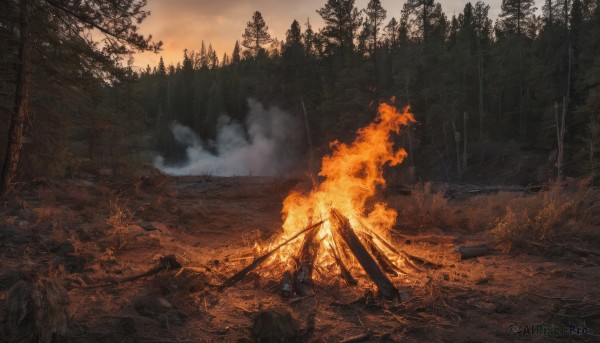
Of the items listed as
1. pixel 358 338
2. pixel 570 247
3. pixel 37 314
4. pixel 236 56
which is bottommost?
pixel 358 338

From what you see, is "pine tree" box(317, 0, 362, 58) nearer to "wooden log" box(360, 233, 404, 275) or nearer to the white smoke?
the white smoke

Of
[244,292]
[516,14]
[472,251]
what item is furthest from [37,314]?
[516,14]

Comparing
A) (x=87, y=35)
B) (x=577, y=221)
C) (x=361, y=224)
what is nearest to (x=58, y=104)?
(x=87, y=35)

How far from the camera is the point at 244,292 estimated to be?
5590 mm

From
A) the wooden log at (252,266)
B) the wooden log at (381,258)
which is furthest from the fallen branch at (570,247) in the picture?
the wooden log at (252,266)

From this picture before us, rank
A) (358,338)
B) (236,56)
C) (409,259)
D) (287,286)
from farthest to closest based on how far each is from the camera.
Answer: (236,56) < (409,259) < (287,286) < (358,338)

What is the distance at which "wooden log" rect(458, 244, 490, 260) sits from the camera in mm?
6945

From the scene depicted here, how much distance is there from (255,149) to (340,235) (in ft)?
112

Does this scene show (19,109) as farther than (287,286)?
Yes

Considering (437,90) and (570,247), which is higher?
(437,90)

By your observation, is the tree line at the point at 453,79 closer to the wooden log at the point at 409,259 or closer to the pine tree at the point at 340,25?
the pine tree at the point at 340,25

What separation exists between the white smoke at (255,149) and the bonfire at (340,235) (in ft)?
81.6

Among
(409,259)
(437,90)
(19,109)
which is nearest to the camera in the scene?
(409,259)

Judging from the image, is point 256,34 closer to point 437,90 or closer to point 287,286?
point 437,90
